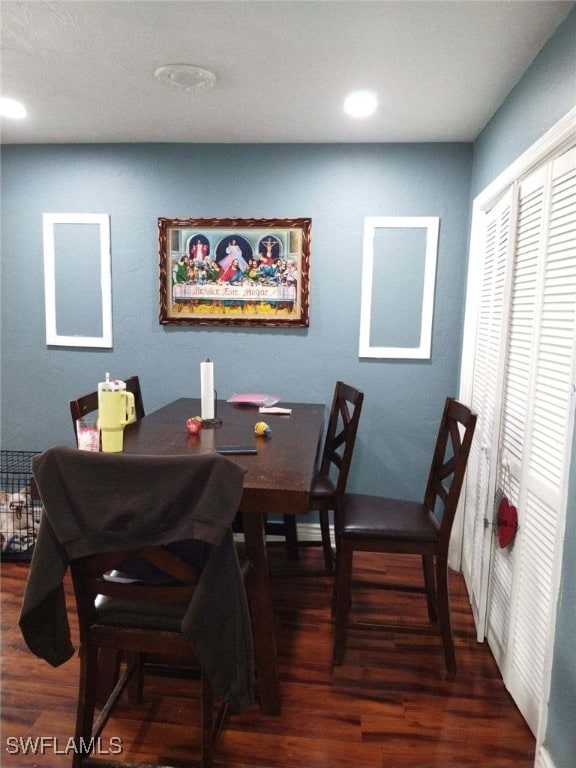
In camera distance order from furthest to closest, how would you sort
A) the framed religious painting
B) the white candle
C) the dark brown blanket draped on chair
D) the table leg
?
the framed religious painting, the white candle, the table leg, the dark brown blanket draped on chair

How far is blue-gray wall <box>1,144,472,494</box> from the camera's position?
2.71 metres

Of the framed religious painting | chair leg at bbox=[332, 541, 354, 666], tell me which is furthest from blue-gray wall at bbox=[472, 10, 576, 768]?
the framed religious painting

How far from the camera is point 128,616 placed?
137cm

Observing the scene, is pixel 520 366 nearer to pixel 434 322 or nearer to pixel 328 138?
pixel 434 322

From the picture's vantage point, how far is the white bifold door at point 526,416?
1465mm

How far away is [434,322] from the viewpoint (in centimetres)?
277

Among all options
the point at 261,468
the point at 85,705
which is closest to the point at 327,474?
the point at 261,468

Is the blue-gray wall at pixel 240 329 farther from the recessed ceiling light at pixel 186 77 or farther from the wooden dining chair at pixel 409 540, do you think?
the wooden dining chair at pixel 409 540

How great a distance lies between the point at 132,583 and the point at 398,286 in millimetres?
2053

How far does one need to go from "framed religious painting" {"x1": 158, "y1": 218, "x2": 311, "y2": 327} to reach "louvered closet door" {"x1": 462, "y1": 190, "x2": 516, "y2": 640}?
95cm

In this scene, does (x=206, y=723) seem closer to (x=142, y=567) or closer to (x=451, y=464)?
(x=142, y=567)

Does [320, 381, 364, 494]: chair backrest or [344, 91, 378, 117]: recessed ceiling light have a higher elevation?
[344, 91, 378, 117]: recessed ceiling light

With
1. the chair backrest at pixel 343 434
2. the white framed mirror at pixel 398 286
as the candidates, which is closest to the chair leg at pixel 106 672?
the chair backrest at pixel 343 434

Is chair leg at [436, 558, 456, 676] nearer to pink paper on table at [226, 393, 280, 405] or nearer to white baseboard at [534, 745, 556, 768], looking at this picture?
white baseboard at [534, 745, 556, 768]
